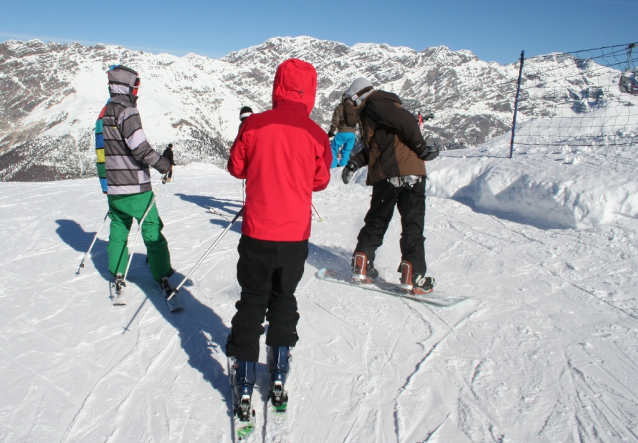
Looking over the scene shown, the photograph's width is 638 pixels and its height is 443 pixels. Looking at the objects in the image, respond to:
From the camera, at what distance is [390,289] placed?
392cm

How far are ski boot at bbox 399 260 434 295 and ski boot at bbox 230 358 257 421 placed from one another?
186 cm

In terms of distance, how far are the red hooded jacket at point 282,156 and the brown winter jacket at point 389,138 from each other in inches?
53.9

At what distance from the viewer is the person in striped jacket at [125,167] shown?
338 cm

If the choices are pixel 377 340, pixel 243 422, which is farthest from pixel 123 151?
pixel 377 340

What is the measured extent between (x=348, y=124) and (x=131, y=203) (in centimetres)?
475

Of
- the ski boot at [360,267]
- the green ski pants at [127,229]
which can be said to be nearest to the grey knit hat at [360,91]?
the ski boot at [360,267]

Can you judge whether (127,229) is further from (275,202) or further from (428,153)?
(428,153)

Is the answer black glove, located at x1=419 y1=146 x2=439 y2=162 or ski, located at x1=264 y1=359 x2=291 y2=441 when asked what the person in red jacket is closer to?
ski, located at x1=264 y1=359 x2=291 y2=441

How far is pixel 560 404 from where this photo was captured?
2.34m

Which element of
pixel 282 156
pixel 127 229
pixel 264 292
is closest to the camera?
pixel 282 156

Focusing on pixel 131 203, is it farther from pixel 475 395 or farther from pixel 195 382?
pixel 475 395

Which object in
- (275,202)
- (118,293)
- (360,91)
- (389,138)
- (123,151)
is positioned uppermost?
(360,91)

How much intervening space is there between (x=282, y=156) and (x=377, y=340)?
64.1 inches

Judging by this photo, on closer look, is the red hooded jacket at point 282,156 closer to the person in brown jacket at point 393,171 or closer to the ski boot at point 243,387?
the ski boot at point 243,387
